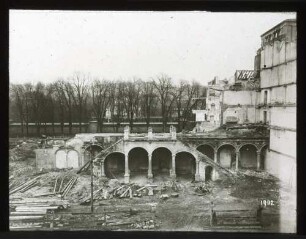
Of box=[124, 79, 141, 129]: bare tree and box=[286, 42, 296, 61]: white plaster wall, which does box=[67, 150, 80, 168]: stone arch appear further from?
box=[286, 42, 296, 61]: white plaster wall

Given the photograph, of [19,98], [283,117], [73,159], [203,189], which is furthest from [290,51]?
[19,98]

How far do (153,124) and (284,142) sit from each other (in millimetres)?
804

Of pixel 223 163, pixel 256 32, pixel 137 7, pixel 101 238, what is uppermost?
pixel 137 7

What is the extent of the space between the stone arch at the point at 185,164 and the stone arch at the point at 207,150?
0.07m

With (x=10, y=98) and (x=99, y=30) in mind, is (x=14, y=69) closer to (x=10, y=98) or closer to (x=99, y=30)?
(x=10, y=98)

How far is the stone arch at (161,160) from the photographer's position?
2350 mm

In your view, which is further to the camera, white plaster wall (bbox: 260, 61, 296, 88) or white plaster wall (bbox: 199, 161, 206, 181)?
white plaster wall (bbox: 199, 161, 206, 181)

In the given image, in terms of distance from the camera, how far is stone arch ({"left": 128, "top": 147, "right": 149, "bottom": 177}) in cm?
233

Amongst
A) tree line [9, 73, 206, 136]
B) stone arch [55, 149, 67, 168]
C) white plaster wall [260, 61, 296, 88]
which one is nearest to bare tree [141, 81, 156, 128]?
tree line [9, 73, 206, 136]

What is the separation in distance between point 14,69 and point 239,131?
143cm

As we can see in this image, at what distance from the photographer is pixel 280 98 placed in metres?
2.26

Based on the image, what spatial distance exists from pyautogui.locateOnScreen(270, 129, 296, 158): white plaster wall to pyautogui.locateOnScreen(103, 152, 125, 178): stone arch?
3.07 ft
